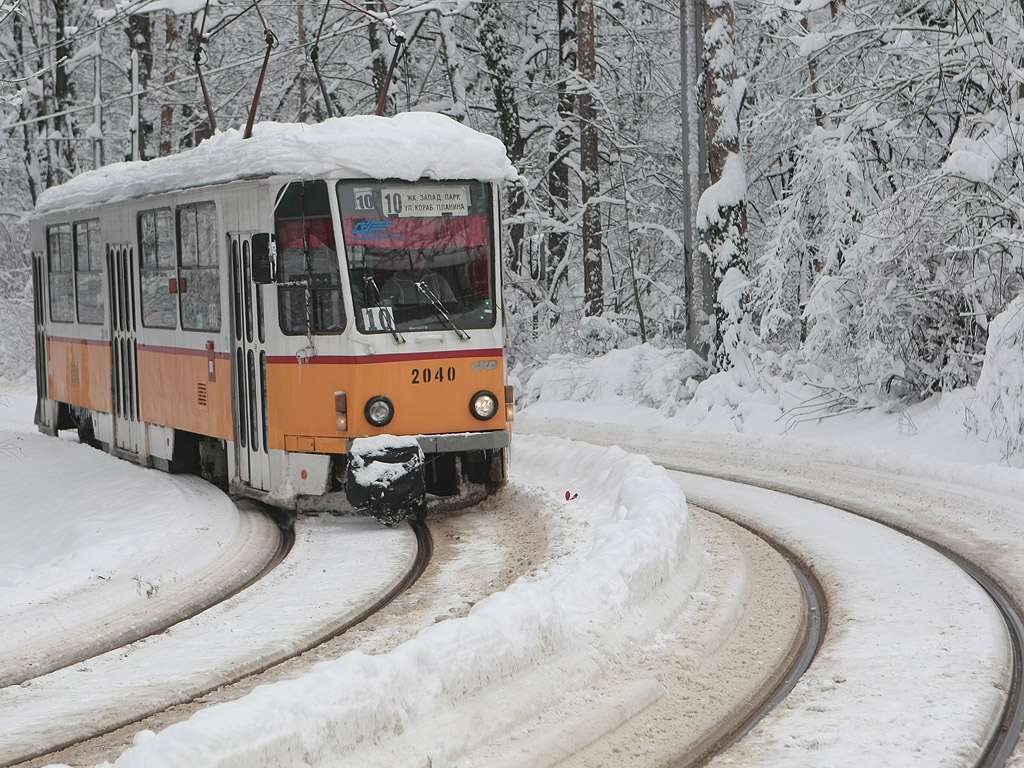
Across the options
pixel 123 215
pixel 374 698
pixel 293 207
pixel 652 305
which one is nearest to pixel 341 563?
pixel 293 207

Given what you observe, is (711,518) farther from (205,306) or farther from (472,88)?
(472,88)

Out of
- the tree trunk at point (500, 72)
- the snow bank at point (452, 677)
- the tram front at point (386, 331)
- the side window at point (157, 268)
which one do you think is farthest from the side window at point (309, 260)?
the tree trunk at point (500, 72)

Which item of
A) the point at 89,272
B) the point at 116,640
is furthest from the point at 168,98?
the point at 116,640

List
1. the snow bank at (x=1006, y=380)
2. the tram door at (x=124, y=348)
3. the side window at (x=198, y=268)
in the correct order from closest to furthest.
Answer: the side window at (x=198, y=268) < the snow bank at (x=1006, y=380) < the tram door at (x=124, y=348)

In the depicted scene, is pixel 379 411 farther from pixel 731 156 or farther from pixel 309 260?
pixel 731 156

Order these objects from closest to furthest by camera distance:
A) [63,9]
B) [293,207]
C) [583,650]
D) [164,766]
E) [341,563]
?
[164,766] → [583,650] → [341,563] → [293,207] → [63,9]

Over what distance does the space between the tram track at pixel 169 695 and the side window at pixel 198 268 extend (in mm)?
3842

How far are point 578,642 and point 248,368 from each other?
5.65 metres

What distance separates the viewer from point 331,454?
10.4 metres

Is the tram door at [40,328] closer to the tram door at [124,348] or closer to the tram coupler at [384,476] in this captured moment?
the tram door at [124,348]

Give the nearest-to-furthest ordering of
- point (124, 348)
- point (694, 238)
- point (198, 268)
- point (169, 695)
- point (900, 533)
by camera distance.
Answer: point (169, 695), point (900, 533), point (198, 268), point (124, 348), point (694, 238)

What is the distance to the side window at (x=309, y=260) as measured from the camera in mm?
10094

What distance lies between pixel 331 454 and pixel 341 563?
1.58 m

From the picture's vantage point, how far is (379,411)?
10180mm
